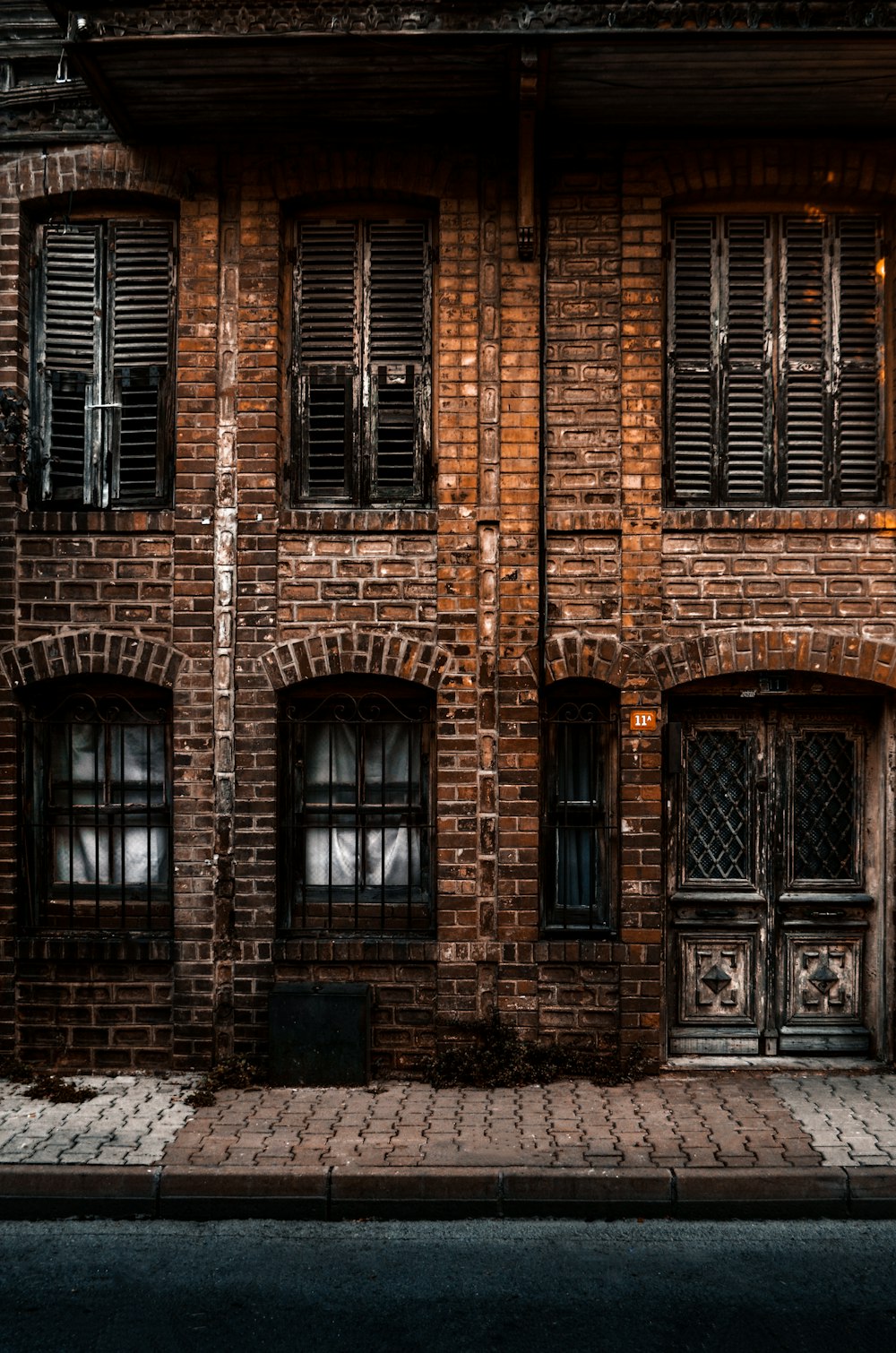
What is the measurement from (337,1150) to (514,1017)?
171 centimetres

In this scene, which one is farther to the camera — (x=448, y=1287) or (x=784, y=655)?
(x=784, y=655)

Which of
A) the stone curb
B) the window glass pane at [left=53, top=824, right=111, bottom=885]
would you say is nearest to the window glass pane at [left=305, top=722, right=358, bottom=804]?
the window glass pane at [left=53, top=824, right=111, bottom=885]

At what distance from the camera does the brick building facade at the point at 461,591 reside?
7125 mm

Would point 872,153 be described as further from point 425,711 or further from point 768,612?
point 425,711

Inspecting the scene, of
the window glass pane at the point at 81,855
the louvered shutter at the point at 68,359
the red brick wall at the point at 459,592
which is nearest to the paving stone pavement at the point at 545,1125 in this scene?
the red brick wall at the point at 459,592

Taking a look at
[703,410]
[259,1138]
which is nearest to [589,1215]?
[259,1138]

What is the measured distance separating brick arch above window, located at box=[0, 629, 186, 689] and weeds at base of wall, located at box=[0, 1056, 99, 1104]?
273 centimetres

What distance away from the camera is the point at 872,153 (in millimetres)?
7156

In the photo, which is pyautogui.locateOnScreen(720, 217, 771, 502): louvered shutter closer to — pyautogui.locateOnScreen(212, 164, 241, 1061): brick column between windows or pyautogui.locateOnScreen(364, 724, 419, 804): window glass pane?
pyautogui.locateOnScreen(364, 724, 419, 804): window glass pane

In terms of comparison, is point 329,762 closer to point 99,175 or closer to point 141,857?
point 141,857

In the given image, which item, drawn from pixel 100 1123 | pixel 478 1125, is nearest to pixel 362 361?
pixel 478 1125

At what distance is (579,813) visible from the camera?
735 centimetres

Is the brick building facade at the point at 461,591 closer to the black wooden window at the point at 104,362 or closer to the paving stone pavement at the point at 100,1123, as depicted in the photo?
the black wooden window at the point at 104,362

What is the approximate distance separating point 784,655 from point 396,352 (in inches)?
142
